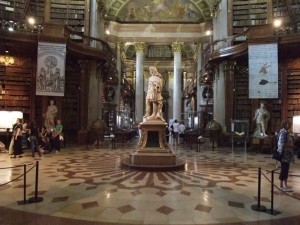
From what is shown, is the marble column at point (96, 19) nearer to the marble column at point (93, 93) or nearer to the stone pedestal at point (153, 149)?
the marble column at point (93, 93)

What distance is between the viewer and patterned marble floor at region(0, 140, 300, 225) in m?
3.43

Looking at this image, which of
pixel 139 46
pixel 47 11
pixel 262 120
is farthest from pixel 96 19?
pixel 262 120

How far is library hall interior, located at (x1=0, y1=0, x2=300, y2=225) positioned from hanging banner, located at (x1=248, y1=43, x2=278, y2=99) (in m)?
0.04

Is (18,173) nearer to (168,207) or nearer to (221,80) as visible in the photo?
(168,207)

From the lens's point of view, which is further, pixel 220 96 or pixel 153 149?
pixel 220 96

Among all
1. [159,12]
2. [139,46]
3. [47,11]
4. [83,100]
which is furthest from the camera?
[139,46]

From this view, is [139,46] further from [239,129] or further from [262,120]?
[262,120]

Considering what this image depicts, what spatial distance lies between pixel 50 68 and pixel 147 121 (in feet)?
18.2

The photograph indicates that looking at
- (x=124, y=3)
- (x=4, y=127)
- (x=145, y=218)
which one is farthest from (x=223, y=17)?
(x=145, y=218)

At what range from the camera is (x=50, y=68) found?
11.0m

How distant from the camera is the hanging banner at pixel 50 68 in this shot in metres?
10.8

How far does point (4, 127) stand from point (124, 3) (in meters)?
12.4

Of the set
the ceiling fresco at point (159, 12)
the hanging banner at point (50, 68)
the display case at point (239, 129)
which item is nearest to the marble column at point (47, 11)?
the hanging banner at point (50, 68)

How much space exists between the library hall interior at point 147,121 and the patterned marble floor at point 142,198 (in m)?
0.02
